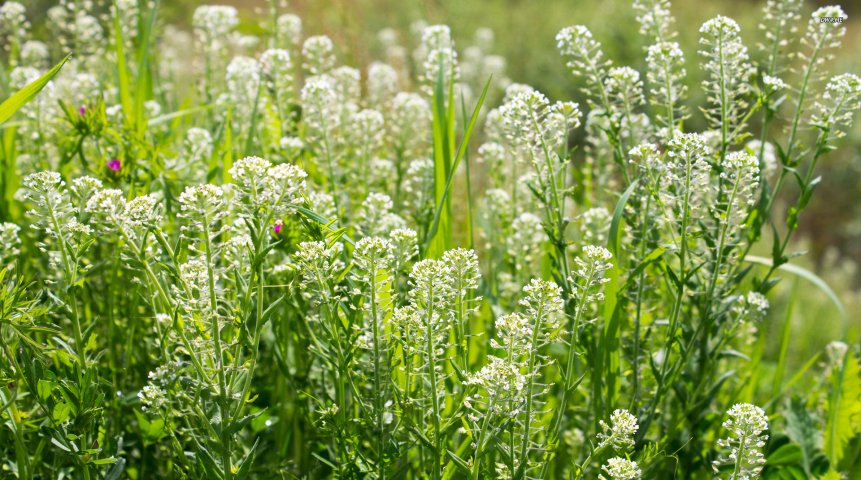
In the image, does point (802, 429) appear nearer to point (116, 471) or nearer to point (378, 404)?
point (378, 404)

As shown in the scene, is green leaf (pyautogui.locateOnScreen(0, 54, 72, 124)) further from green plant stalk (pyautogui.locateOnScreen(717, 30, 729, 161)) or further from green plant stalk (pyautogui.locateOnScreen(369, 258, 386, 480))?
green plant stalk (pyautogui.locateOnScreen(717, 30, 729, 161))

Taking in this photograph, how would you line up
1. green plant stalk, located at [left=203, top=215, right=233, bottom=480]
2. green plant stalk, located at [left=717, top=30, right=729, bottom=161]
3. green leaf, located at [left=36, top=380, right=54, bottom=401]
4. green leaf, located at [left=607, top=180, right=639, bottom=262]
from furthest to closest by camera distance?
green plant stalk, located at [left=717, top=30, right=729, bottom=161]
green leaf, located at [left=607, top=180, right=639, bottom=262]
green leaf, located at [left=36, top=380, right=54, bottom=401]
green plant stalk, located at [left=203, top=215, right=233, bottom=480]

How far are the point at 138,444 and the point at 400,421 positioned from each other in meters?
1.07

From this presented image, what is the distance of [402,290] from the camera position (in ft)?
9.04

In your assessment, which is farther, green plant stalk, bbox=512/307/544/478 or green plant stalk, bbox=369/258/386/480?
green plant stalk, bbox=369/258/386/480

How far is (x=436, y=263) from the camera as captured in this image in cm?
185

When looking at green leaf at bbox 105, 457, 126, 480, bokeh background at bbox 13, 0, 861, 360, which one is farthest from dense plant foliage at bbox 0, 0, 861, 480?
bokeh background at bbox 13, 0, 861, 360

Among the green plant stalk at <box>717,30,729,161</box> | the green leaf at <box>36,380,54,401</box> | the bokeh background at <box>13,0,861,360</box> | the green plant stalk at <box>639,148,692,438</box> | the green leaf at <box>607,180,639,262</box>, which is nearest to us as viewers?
the green leaf at <box>36,380,54,401</box>

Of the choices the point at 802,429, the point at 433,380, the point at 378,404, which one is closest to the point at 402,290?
the point at 378,404

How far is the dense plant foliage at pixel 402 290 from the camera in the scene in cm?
185

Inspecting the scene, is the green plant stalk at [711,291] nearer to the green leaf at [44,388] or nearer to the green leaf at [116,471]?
the green leaf at [116,471]

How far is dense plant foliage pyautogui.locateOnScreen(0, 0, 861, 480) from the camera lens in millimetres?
1849

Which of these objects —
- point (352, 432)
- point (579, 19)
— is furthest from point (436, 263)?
point (579, 19)

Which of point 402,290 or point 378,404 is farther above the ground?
point 402,290
